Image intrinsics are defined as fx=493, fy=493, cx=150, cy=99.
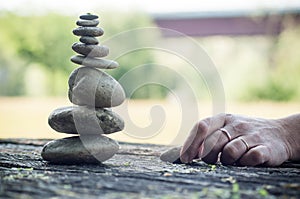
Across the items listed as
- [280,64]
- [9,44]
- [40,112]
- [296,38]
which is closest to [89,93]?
[40,112]

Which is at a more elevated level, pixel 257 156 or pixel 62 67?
pixel 62 67

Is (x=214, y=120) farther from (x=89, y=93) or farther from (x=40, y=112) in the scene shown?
(x=40, y=112)

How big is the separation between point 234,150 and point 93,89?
525 mm

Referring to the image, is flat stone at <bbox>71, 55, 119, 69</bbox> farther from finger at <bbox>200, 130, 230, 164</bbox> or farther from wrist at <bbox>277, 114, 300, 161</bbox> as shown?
Result: wrist at <bbox>277, 114, 300, 161</bbox>

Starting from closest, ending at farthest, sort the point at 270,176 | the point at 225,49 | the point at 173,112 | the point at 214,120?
1. the point at 270,176
2. the point at 214,120
3. the point at 173,112
4. the point at 225,49

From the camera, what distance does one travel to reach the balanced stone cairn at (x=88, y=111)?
1.68 metres

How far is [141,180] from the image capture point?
140cm

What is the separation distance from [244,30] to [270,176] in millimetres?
9548

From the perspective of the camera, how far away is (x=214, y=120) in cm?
180

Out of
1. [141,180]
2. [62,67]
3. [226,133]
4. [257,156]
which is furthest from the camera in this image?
[62,67]

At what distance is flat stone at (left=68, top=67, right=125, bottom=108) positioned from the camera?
5.55 feet

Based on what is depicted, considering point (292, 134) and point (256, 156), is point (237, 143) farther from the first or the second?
point (292, 134)

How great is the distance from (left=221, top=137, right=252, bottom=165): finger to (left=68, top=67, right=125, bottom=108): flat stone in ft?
1.33

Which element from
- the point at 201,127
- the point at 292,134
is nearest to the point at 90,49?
the point at 201,127
